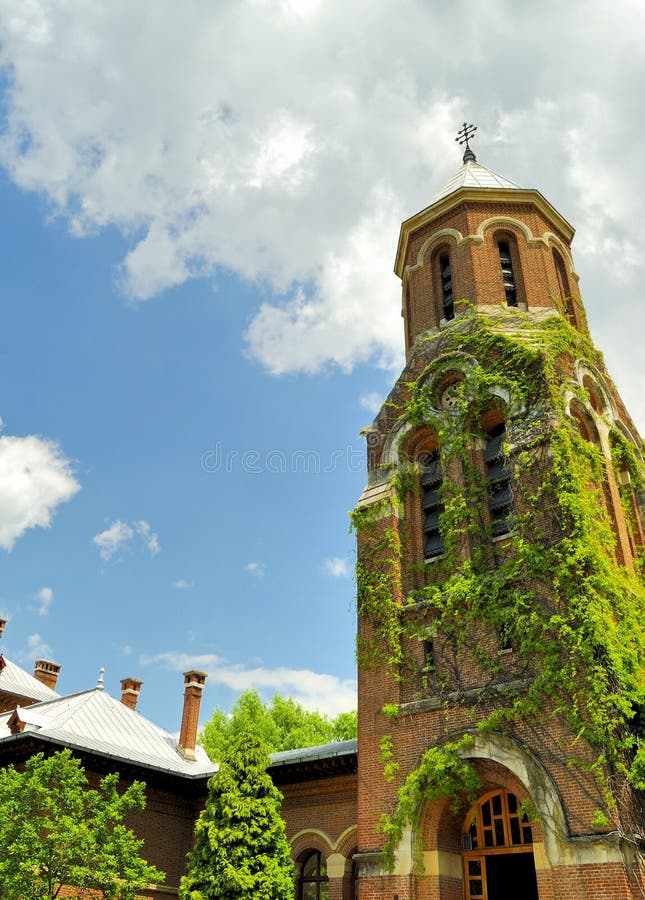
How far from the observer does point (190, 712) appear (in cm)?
2648

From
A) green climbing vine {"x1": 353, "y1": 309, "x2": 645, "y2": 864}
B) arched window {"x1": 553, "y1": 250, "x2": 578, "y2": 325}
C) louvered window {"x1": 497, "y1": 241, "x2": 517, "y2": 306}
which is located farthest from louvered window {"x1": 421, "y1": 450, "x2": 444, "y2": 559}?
arched window {"x1": 553, "y1": 250, "x2": 578, "y2": 325}

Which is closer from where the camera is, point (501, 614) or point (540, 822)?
point (540, 822)

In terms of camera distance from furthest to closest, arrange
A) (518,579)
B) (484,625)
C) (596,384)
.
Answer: (596,384) < (484,625) < (518,579)

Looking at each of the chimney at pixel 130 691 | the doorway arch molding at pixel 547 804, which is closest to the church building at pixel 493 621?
the doorway arch molding at pixel 547 804

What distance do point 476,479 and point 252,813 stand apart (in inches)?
343

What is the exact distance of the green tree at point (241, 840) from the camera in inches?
590

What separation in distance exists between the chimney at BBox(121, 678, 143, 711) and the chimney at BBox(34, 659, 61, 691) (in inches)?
370

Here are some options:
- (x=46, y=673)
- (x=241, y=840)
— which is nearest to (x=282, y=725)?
(x=46, y=673)

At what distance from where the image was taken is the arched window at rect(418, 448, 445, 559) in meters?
16.9

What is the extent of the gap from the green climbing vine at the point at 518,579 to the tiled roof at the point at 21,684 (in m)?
24.5

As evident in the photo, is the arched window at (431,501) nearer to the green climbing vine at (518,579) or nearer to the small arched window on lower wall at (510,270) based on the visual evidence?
the green climbing vine at (518,579)

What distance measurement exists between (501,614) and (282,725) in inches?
1189

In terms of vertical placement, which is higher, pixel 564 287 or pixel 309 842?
pixel 564 287

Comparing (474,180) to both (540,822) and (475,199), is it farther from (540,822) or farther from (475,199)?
(540,822)
